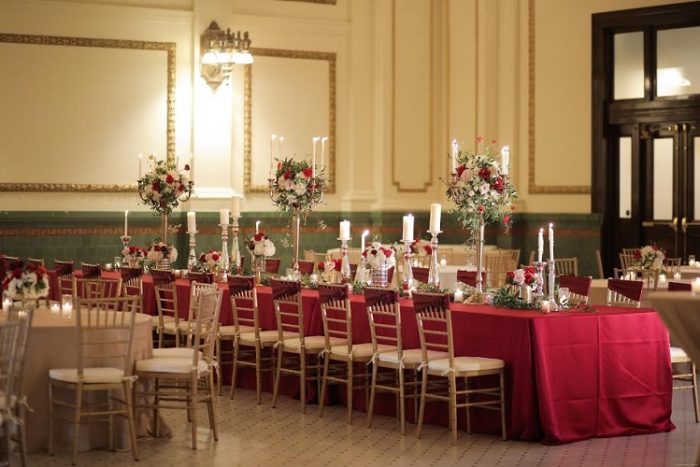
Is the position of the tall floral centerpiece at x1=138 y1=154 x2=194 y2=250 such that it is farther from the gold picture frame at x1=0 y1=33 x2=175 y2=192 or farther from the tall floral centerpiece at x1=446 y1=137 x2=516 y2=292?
the tall floral centerpiece at x1=446 y1=137 x2=516 y2=292

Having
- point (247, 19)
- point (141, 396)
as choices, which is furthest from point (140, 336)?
point (247, 19)

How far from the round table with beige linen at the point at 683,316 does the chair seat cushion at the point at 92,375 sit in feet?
10.0

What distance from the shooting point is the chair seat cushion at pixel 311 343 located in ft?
29.7

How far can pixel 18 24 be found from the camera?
13.4 meters

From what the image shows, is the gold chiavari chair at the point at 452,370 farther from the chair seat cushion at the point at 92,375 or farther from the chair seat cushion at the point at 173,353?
the chair seat cushion at the point at 92,375

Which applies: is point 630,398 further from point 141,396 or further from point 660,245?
point 660,245

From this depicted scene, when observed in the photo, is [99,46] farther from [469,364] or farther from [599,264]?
[469,364]

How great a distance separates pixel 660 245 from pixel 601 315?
659 centimetres

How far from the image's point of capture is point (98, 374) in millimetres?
7137

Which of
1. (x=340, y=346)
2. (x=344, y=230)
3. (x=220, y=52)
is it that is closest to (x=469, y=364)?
(x=340, y=346)

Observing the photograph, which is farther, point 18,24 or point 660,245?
point 660,245

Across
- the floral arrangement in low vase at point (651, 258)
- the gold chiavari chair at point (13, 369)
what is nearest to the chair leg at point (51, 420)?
the gold chiavari chair at point (13, 369)

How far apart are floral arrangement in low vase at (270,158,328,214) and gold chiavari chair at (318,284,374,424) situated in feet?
4.94

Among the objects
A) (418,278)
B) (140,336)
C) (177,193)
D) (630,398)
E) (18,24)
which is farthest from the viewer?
(18,24)
